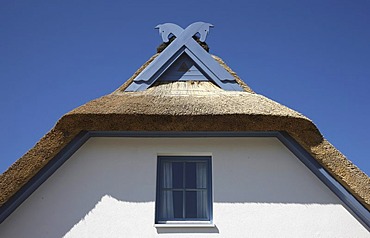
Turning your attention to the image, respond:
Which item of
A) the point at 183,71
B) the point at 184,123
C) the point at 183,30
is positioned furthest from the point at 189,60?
the point at 184,123

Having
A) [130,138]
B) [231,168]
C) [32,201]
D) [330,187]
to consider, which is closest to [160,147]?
[130,138]

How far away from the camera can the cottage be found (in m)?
6.35

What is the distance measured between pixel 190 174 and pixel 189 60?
212cm

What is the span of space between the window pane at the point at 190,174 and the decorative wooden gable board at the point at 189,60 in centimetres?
151

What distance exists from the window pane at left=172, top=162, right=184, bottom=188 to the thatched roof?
21.1 inches

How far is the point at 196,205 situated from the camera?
260 inches

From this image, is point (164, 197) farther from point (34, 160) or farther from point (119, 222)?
point (34, 160)

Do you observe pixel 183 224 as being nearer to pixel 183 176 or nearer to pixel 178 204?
pixel 178 204

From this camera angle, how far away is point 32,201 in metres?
6.49

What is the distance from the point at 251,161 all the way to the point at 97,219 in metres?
2.34

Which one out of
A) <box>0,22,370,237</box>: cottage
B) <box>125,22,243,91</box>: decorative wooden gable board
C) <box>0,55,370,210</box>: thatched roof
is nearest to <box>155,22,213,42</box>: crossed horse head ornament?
<box>125,22,243,91</box>: decorative wooden gable board

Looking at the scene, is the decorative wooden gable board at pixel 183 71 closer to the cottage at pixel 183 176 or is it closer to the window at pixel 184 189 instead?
the cottage at pixel 183 176

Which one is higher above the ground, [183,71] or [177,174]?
[183,71]

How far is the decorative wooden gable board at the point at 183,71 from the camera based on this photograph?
777 cm
